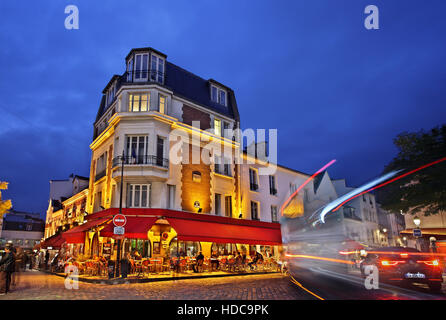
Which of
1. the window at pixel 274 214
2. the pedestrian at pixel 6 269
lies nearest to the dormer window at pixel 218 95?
the window at pixel 274 214

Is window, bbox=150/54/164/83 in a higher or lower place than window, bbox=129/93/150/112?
higher

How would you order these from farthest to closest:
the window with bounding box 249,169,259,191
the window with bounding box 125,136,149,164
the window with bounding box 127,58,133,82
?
the window with bounding box 249,169,259,191, the window with bounding box 127,58,133,82, the window with bounding box 125,136,149,164

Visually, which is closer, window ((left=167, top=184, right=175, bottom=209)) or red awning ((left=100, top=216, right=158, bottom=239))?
red awning ((left=100, top=216, right=158, bottom=239))

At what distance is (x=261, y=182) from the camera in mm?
28328

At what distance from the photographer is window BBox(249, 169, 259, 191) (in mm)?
27328

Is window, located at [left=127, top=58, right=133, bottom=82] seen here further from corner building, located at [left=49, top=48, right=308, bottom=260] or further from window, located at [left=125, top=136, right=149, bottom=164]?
window, located at [left=125, top=136, right=149, bottom=164]

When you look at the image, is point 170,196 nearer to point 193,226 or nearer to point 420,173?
point 193,226

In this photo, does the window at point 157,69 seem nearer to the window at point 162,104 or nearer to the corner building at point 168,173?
the corner building at point 168,173

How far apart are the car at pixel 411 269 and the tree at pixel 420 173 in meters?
7.61

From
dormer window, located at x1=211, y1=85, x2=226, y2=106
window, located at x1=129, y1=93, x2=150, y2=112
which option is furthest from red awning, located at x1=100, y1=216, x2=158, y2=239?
dormer window, located at x1=211, y1=85, x2=226, y2=106

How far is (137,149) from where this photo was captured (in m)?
21.0

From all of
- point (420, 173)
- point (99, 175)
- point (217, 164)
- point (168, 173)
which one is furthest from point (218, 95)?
point (420, 173)

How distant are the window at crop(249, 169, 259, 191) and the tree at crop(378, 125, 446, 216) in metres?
10.3

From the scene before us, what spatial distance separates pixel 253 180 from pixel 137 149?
35.9 ft
